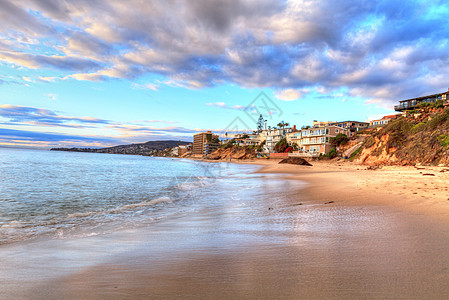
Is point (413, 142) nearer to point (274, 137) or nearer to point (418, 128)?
point (418, 128)

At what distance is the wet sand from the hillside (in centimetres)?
2624

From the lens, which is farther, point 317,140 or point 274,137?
point 274,137

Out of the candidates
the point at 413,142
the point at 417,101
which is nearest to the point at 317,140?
the point at 417,101

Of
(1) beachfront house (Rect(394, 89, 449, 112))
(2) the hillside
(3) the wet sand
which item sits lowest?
(3) the wet sand

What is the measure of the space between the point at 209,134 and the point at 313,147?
133 m

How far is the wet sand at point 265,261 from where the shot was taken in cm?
261

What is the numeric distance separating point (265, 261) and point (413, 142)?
37.1 metres

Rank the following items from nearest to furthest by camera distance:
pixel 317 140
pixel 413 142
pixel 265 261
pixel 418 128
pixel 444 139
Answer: pixel 265 261 < pixel 444 139 < pixel 413 142 < pixel 418 128 < pixel 317 140

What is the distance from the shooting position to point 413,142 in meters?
31.4

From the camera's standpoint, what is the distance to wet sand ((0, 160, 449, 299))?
2611 millimetres

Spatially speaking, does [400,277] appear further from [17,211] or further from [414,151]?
[414,151]

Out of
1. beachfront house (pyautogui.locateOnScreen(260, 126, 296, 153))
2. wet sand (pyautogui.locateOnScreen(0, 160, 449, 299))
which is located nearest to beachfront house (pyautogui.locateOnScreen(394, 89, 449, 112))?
beachfront house (pyautogui.locateOnScreen(260, 126, 296, 153))

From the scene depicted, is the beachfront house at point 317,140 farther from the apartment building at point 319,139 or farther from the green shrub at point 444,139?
the green shrub at point 444,139

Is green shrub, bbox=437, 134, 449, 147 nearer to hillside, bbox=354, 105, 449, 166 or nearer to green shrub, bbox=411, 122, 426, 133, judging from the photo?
hillside, bbox=354, 105, 449, 166
